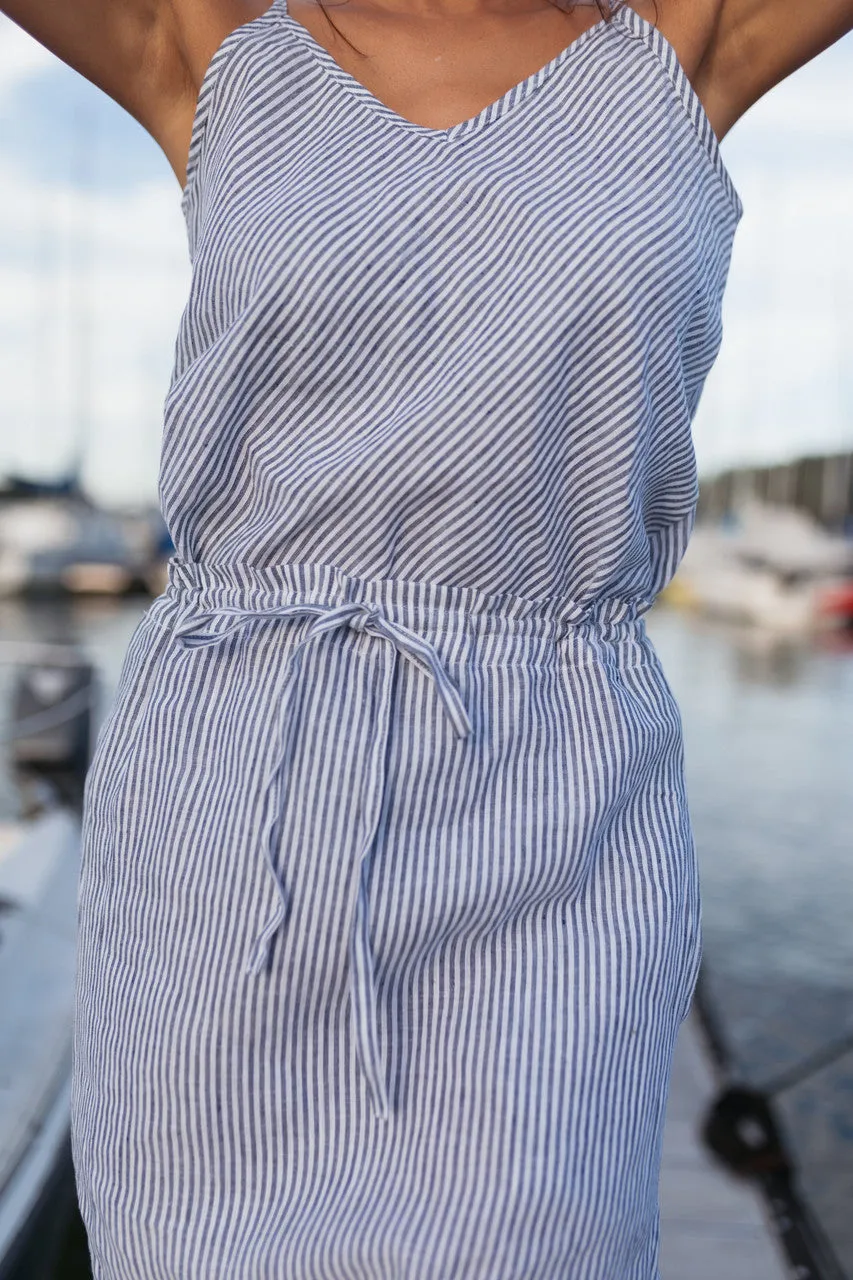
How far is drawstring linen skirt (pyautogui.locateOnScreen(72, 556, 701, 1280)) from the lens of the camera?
74cm

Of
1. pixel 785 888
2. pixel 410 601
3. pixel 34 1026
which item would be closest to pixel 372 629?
pixel 410 601

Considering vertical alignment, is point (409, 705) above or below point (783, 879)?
above

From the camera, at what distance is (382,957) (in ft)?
2.48

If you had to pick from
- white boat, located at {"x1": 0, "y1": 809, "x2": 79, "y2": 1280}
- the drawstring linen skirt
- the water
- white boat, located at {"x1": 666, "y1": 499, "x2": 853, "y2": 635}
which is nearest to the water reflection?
the water

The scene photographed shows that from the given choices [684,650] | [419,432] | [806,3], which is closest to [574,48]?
[806,3]

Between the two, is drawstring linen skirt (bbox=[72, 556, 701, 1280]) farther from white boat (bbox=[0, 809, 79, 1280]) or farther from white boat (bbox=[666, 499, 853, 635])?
white boat (bbox=[666, 499, 853, 635])

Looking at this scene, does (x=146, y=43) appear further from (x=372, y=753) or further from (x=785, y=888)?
(x=785, y=888)

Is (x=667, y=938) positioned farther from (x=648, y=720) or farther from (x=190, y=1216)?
(x=190, y=1216)

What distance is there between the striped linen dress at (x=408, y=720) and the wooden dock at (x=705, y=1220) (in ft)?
6.12

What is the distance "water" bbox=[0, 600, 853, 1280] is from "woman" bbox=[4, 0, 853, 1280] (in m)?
1.91

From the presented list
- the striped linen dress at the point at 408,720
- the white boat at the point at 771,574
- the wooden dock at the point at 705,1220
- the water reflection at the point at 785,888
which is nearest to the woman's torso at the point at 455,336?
the striped linen dress at the point at 408,720

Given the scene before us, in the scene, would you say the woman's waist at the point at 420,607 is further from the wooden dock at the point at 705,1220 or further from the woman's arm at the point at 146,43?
the wooden dock at the point at 705,1220

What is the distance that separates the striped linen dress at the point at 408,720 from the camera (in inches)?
29.4

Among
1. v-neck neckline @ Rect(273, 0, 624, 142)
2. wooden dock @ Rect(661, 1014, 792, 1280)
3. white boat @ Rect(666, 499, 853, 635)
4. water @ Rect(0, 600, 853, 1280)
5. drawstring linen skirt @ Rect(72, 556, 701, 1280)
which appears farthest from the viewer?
white boat @ Rect(666, 499, 853, 635)
